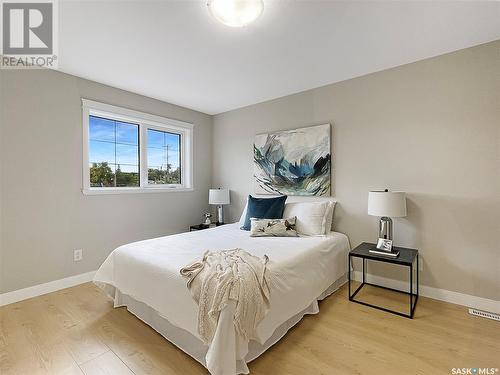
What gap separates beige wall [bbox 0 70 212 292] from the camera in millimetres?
2402

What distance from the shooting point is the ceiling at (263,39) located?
69.1 inches

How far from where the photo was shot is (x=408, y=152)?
257cm

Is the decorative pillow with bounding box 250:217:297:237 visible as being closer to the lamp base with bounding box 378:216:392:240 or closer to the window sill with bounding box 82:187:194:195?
the lamp base with bounding box 378:216:392:240

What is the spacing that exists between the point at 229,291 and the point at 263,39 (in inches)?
79.4

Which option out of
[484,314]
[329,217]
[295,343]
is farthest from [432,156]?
[295,343]

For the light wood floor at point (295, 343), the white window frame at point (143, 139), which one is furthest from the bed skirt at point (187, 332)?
the white window frame at point (143, 139)

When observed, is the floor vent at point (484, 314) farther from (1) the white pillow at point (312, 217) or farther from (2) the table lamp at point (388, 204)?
(1) the white pillow at point (312, 217)

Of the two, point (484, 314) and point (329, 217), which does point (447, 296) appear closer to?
point (484, 314)

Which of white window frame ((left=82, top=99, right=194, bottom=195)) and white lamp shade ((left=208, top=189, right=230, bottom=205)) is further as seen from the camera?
white lamp shade ((left=208, top=189, right=230, bottom=205))

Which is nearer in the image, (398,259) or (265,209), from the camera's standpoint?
(398,259)

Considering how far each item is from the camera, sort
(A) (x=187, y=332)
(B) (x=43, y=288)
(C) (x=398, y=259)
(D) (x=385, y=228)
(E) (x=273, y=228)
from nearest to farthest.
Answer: (A) (x=187, y=332) → (C) (x=398, y=259) → (D) (x=385, y=228) → (B) (x=43, y=288) → (E) (x=273, y=228)

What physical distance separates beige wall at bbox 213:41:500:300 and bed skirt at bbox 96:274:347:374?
3.92 feet

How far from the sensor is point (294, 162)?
11.0ft

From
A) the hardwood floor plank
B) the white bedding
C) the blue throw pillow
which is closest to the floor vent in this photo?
the white bedding
